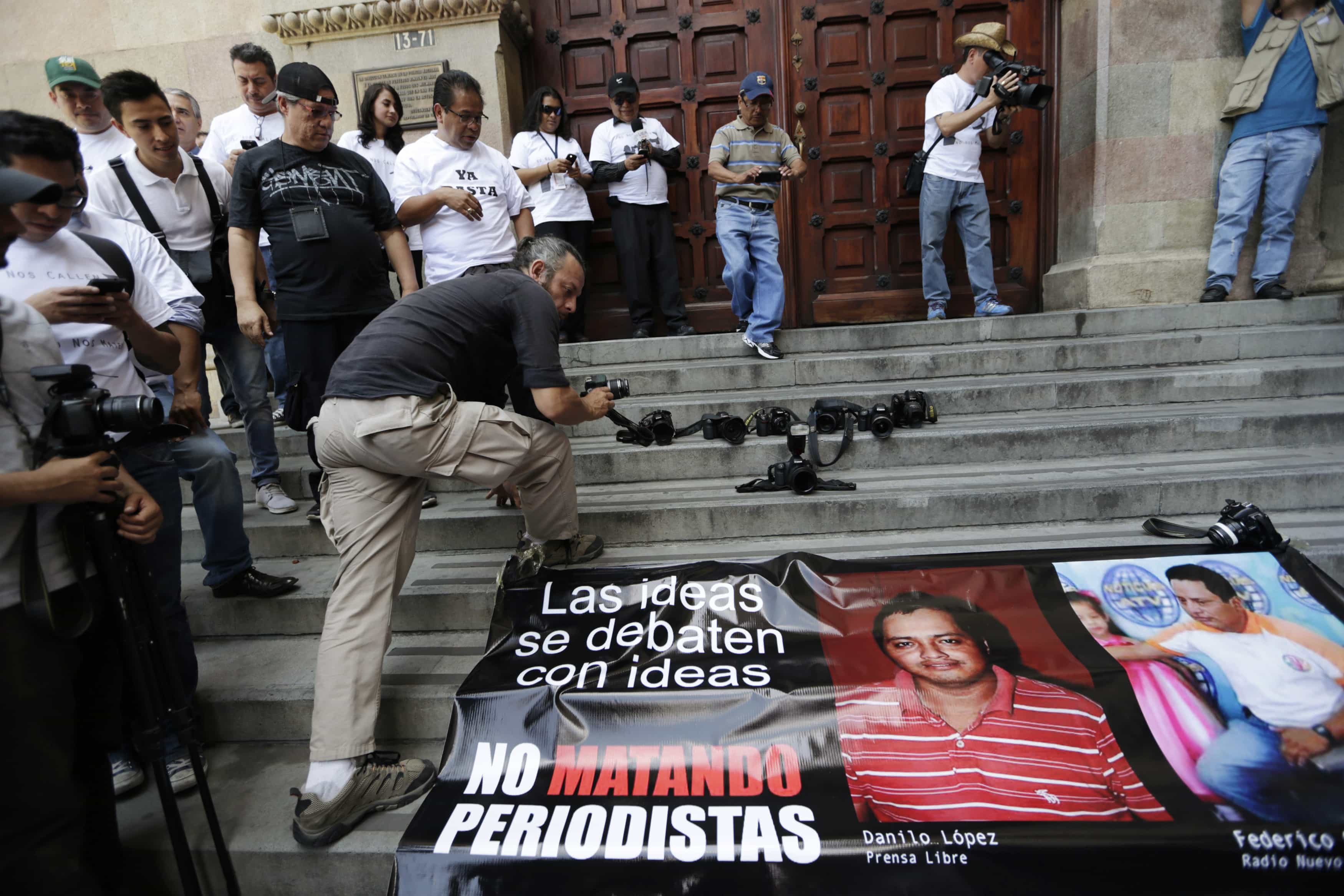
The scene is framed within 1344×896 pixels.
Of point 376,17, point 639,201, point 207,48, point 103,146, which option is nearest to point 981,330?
point 639,201

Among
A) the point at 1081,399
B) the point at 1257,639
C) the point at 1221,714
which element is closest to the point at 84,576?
the point at 1221,714

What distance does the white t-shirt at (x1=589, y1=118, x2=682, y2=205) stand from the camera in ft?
19.6

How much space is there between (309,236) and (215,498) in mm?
1313

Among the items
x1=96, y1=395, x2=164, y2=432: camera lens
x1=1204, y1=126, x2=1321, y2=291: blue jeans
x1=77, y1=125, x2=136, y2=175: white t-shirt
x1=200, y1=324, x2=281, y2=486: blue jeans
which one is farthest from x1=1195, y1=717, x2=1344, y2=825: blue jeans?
x1=77, y1=125, x2=136, y2=175: white t-shirt

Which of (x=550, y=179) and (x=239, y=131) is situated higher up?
(x=239, y=131)

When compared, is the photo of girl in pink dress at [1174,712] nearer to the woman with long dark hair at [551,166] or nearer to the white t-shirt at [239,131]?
the woman with long dark hair at [551,166]

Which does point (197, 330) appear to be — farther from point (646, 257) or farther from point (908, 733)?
point (646, 257)

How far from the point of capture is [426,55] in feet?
19.6

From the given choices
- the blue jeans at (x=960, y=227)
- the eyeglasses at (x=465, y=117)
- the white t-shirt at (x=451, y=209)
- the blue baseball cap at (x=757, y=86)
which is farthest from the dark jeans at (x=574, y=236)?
the blue jeans at (x=960, y=227)

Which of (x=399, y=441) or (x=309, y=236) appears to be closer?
(x=399, y=441)

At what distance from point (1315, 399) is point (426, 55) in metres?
6.93

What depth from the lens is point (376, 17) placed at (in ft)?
19.3

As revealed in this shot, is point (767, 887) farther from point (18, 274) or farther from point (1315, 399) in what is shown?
point (1315, 399)

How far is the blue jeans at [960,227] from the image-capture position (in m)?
5.65
